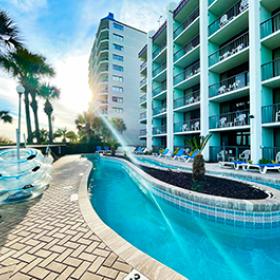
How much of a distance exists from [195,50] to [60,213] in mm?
16575

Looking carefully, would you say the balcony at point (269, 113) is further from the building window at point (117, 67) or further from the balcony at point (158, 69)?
the building window at point (117, 67)

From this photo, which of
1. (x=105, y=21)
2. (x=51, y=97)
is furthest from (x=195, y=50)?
(x=105, y=21)

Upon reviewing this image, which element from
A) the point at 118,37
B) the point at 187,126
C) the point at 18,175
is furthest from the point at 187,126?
the point at 118,37

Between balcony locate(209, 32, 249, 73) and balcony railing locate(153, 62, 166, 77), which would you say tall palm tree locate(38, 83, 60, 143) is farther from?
balcony locate(209, 32, 249, 73)

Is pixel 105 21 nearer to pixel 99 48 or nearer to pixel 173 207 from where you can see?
pixel 99 48

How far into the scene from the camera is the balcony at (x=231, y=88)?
37.2ft

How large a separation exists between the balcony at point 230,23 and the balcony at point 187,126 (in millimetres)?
7008

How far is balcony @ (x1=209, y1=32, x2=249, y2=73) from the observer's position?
37.2ft

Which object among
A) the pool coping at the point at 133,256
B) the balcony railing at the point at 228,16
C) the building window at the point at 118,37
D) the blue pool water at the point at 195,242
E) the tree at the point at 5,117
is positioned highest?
the building window at the point at 118,37

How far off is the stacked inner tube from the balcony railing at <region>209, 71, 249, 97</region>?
43.4ft

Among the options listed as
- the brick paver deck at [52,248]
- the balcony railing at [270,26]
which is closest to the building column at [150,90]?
the balcony railing at [270,26]

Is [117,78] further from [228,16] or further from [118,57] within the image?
[228,16]

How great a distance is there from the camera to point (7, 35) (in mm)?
6156

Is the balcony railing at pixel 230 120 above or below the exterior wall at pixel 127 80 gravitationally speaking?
below
